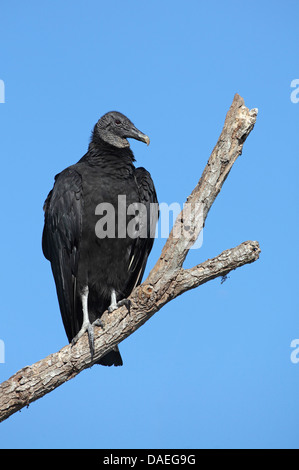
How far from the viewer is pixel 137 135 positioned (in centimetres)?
486

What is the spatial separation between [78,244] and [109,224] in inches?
11.2

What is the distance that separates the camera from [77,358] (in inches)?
148

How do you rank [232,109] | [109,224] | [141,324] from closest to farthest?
[232,109] < [141,324] < [109,224]

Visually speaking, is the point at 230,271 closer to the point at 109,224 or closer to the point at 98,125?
the point at 109,224

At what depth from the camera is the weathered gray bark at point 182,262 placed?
3549 millimetres

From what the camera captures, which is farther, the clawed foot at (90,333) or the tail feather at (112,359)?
the tail feather at (112,359)

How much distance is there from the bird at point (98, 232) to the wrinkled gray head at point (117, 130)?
0.58 feet

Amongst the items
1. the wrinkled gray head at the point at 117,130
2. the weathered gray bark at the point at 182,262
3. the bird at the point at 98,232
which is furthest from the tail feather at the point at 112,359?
the wrinkled gray head at the point at 117,130

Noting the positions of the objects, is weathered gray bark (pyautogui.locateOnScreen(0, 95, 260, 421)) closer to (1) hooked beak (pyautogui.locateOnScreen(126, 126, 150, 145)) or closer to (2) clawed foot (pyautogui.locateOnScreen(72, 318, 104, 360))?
(2) clawed foot (pyautogui.locateOnScreen(72, 318, 104, 360))

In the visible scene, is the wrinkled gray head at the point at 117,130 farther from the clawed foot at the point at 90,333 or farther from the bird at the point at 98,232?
the clawed foot at the point at 90,333

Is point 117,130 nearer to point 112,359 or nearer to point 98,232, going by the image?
point 98,232

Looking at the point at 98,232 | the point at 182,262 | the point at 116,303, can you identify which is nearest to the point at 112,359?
the point at 116,303

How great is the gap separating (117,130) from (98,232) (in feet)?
3.37
